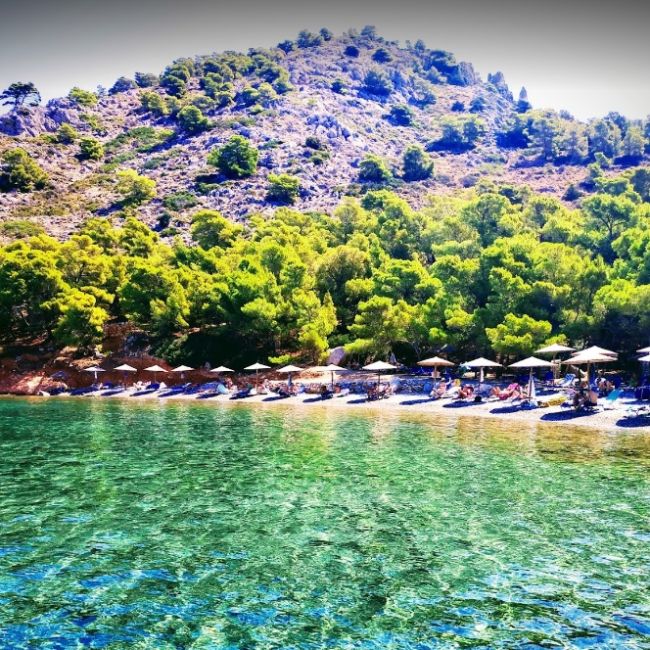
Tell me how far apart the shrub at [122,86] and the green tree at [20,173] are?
6900 cm

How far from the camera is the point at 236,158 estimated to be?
115 meters

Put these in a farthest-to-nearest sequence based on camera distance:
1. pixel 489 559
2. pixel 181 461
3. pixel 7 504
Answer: pixel 181 461 < pixel 7 504 < pixel 489 559

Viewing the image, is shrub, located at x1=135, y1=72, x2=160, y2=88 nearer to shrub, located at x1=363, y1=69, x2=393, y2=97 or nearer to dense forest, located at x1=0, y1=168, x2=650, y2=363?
shrub, located at x1=363, y1=69, x2=393, y2=97

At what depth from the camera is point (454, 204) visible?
66000mm

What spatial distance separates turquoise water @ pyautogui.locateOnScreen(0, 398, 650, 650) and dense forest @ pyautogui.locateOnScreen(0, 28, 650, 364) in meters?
17.0

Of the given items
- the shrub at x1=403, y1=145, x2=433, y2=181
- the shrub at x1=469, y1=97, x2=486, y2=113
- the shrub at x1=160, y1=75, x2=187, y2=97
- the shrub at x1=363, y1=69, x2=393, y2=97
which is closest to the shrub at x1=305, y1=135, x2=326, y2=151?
the shrub at x1=403, y1=145, x2=433, y2=181

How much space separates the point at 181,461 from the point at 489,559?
36.0 feet

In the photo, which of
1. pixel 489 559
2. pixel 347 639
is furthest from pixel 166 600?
pixel 489 559

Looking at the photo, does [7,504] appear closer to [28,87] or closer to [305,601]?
[305,601]

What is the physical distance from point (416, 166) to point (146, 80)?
88.7 metres

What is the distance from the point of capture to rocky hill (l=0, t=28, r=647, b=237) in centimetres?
10350

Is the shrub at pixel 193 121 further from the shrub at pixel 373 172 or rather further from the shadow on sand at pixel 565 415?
the shadow on sand at pixel 565 415

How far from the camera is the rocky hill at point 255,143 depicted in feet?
340

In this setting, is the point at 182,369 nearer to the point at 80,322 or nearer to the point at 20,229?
the point at 80,322
